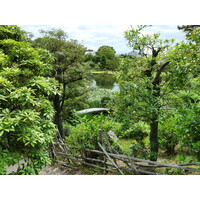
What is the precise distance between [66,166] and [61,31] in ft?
8.35

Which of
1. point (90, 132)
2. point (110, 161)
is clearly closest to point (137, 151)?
point (110, 161)

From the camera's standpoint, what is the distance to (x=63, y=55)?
385 cm

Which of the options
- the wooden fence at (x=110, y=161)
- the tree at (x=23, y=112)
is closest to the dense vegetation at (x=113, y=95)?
the tree at (x=23, y=112)

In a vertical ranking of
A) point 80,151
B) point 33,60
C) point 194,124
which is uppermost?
point 33,60

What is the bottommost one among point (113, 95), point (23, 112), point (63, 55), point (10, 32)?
point (113, 95)

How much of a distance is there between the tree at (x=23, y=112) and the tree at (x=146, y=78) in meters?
1.01

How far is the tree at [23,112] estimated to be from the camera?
149cm

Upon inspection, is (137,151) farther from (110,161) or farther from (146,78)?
(146,78)

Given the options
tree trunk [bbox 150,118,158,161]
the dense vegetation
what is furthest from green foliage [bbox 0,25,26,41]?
tree trunk [bbox 150,118,158,161]

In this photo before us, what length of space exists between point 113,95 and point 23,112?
1574 millimetres

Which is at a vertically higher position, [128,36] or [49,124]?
[128,36]
